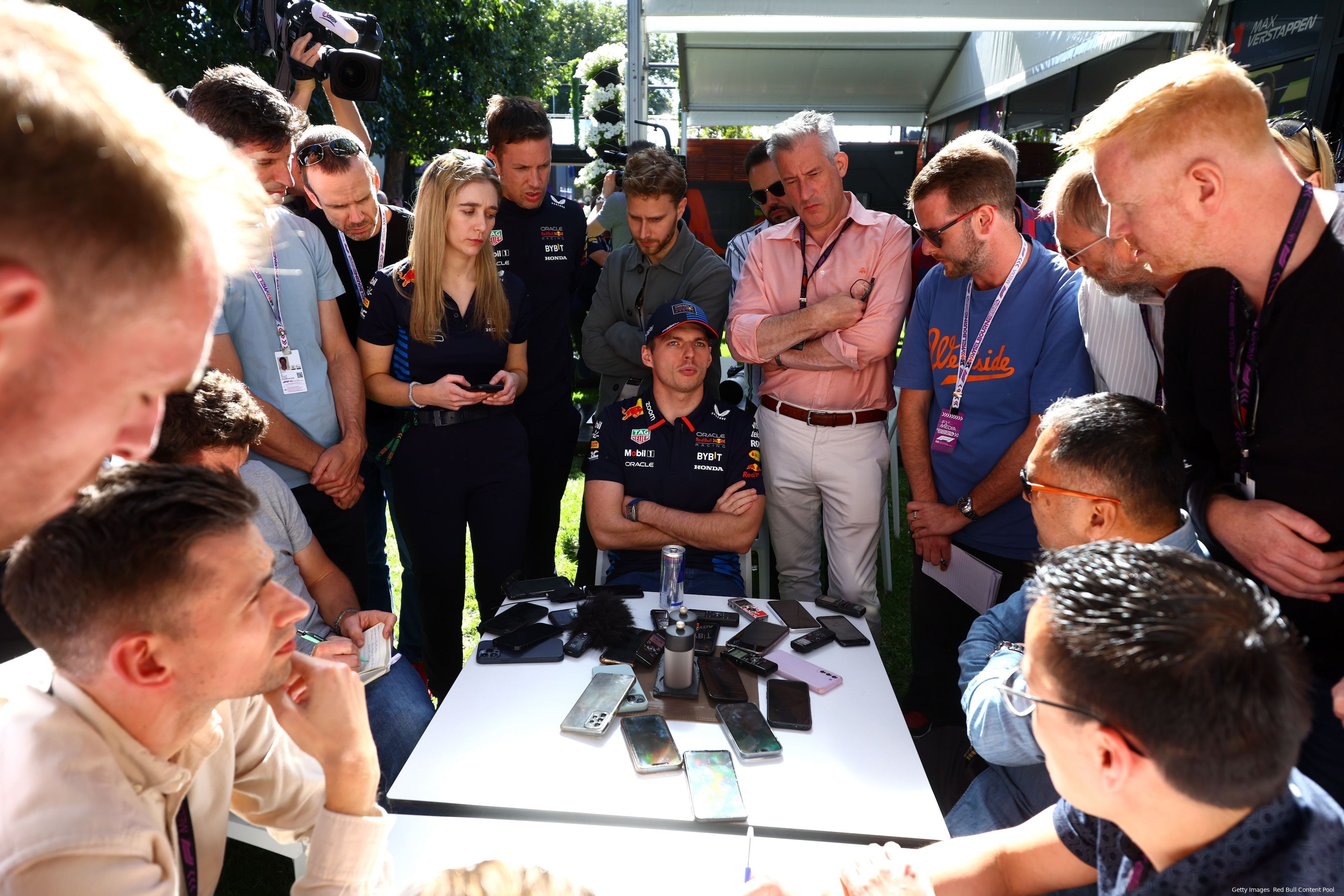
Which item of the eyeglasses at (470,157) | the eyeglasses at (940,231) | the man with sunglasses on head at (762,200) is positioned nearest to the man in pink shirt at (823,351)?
the eyeglasses at (940,231)

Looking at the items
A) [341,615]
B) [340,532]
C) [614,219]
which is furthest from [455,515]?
[614,219]

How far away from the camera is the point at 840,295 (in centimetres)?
296

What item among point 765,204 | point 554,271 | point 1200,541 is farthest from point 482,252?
point 1200,541

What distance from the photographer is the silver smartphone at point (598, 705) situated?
1743 millimetres

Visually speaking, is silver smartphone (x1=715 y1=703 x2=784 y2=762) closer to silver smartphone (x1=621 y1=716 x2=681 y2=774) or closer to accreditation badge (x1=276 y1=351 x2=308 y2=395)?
silver smartphone (x1=621 y1=716 x2=681 y2=774)

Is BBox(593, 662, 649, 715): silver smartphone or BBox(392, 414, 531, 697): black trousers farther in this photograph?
BBox(392, 414, 531, 697): black trousers

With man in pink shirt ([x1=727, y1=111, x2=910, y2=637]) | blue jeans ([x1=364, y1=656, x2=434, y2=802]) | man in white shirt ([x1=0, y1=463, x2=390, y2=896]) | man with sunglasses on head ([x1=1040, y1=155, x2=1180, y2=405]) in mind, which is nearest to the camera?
man in white shirt ([x1=0, y1=463, x2=390, y2=896])

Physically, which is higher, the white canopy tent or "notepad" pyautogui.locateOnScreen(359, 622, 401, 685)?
the white canopy tent

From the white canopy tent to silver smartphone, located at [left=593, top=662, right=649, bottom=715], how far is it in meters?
3.94

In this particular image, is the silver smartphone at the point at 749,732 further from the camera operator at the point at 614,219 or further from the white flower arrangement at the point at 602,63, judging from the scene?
the white flower arrangement at the point at 602,63

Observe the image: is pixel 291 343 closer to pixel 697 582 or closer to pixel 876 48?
Result: pixel 697 582

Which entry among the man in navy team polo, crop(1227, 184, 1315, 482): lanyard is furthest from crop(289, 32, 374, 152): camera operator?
crop(1227, 184, 1315, 482): lanyard

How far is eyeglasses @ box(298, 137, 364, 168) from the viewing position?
291cm

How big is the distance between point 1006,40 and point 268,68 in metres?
8.58
